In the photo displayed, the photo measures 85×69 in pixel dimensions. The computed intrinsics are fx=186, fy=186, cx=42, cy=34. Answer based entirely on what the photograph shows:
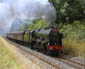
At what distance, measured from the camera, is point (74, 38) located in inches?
763

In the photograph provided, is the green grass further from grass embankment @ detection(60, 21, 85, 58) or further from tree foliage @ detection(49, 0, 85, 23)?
tree foliage @ detection(49, 0, 85, 23)

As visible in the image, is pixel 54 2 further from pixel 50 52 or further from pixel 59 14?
pixel 50 52

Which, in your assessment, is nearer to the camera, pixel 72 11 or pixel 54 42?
pixel 54 42

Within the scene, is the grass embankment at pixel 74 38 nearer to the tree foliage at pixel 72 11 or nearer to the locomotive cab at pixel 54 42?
the tree foliage at pixel 72 11

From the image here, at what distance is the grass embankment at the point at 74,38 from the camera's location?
56.0ft

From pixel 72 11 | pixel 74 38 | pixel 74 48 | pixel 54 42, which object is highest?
pixel 72 11

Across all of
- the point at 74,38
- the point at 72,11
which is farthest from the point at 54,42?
the point at 72,11

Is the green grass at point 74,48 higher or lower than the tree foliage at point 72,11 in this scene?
lower

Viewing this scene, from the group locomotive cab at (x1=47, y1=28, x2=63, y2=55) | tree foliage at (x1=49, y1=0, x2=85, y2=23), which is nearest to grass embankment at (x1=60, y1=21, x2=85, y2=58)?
tree foliage at (x1=49, y1=0, x2=85, y2=23)

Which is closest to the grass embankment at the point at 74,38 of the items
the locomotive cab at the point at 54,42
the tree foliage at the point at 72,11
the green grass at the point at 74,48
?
the green grass at the point at 74,48

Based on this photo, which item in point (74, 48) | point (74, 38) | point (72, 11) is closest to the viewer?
point (74, 48)

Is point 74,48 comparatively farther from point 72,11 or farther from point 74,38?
point 72,11

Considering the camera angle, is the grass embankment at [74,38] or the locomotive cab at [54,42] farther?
the grass embankment at [74,38]

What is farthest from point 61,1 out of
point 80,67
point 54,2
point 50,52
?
point 80,67
